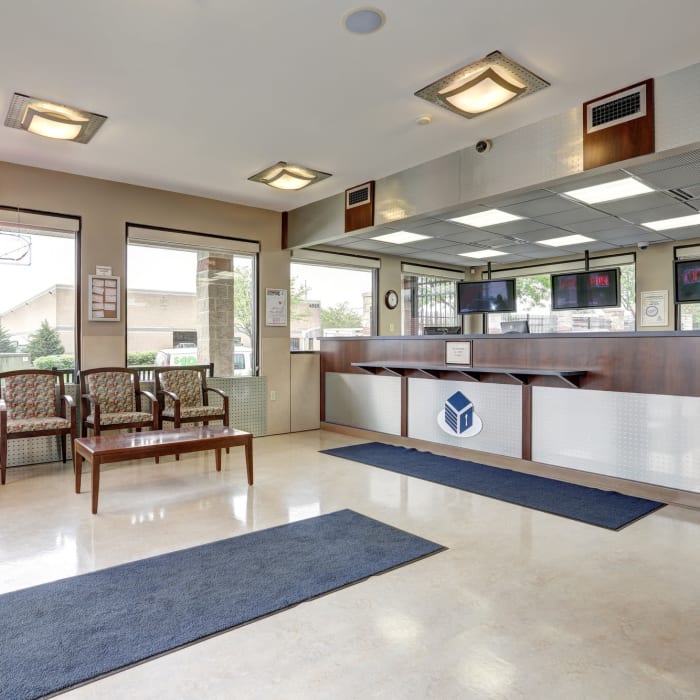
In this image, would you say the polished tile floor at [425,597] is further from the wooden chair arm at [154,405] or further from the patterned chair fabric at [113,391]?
the patterned chair fabric at [113,391]

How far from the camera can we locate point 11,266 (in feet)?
17.1

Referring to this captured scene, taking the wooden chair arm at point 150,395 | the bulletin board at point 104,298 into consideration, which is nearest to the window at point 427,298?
the wooden chair arm at point 150,395

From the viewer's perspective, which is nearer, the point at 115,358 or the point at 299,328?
the point at 115,358

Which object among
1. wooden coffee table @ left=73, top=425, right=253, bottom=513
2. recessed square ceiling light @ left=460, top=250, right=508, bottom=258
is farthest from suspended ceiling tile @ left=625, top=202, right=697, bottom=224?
wooden coffee table @ left=73, top=425, right=253, bottom=513

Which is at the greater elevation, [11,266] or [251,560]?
[11,266]

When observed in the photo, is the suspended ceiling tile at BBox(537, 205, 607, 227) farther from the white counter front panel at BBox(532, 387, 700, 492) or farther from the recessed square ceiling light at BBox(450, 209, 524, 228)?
the white counter front panel at BBox(532, 387, 700, 492)

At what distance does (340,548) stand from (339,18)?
9.65 feet

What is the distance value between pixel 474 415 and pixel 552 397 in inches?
34.2

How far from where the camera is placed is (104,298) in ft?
18.2

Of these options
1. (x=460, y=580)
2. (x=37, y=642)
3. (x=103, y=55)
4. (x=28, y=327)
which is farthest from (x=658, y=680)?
(x=28, y=327)

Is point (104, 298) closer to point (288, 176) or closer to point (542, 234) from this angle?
point (288, 176)

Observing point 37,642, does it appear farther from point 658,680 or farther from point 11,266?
point 11,266

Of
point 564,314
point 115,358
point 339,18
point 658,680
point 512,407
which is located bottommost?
point 658,680

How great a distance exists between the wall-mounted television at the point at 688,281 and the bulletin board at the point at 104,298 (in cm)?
711
